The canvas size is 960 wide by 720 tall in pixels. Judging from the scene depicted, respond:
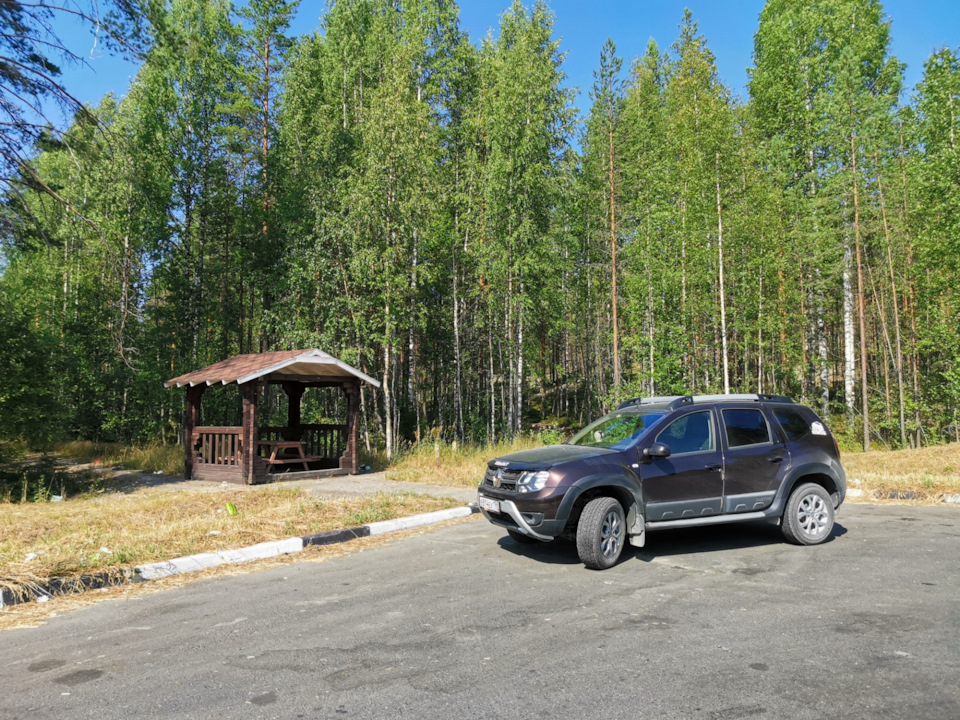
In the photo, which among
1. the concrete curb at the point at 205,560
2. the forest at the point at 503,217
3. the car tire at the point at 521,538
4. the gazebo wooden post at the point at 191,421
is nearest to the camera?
the concrete curb at the point at 205,560

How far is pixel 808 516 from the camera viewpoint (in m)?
7.40

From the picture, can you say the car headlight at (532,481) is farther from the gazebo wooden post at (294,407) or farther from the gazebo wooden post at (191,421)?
the gazebo wooden post at (191,421)

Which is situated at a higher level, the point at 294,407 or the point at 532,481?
the point at 294,407

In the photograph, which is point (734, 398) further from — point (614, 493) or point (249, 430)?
point (249, 430)

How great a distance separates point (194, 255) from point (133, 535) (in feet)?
70.3

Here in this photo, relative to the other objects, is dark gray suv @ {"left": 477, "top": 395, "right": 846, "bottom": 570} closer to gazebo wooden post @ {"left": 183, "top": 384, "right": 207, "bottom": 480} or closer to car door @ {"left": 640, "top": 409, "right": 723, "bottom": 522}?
car door @ {"left": 640, "top": 409, "right": 723, "bottom": 522}

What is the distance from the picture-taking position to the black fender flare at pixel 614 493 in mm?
6230

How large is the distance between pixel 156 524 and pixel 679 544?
707cm

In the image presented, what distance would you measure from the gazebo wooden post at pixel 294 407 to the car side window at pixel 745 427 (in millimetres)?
13422

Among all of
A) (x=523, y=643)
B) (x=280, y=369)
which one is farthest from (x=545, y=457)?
(x=280, y=369)

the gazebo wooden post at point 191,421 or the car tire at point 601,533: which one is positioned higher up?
the gazebo wooden post at point 191,421

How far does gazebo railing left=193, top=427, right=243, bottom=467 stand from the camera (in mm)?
15807

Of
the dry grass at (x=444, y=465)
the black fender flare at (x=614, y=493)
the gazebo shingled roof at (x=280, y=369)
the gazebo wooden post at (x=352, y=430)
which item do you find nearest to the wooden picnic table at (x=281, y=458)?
the gazebo wooden post at (x=352, y=430)


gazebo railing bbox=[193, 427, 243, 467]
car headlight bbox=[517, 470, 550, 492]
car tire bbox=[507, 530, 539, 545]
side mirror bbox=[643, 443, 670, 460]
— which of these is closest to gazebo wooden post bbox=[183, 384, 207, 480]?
gazebo railing bbox=[193, 427, 243, 467]
